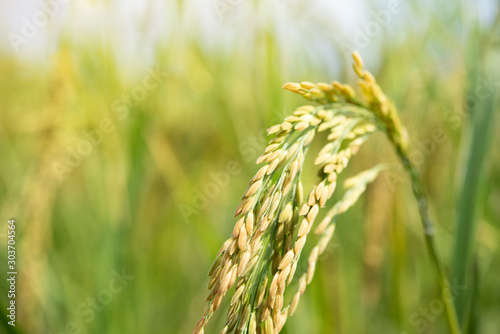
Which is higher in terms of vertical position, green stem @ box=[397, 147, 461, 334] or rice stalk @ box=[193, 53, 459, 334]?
rice stalk @ box=[193, 53, 459, 334]

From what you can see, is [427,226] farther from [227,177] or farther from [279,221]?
[227,177]

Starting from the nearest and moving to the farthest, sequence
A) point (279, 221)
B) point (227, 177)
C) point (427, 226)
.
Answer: point (279, 221), point (427, 226), point (227, 177)

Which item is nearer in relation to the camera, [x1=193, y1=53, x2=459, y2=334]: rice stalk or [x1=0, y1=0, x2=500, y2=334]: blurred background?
[x1=193, y1=53, x2=459, y2=334]: rice stalk

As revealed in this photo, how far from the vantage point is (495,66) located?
1124mm

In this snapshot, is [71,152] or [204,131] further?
[204,131]

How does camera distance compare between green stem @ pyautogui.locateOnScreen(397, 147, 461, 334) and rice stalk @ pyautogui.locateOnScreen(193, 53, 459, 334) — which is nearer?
rice stalk @ pyautogui.locateOnScreen(193, 53, 459, 334)

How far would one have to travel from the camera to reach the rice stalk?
1.59 feet

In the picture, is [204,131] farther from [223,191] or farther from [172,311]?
[172,311]

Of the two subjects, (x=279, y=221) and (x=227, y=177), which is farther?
(x=227, y=177)

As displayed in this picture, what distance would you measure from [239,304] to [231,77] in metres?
1.41

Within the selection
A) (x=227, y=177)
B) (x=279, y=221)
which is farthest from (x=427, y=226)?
(x=227, y=177)

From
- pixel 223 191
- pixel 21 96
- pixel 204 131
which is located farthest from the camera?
pixel 21 96

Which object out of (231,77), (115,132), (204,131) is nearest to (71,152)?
(115,132)

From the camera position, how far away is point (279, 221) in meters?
0.53
